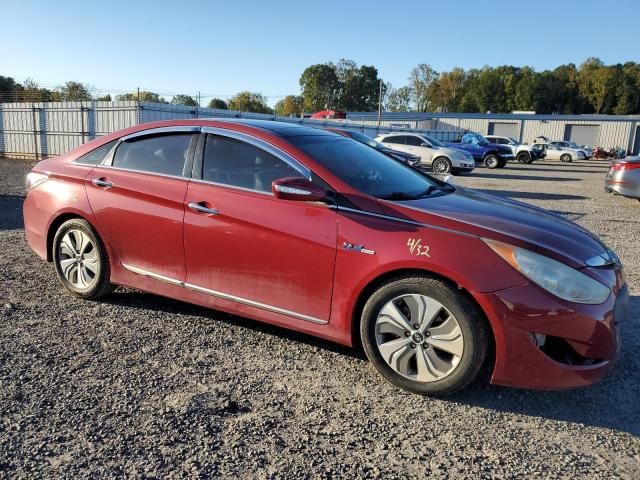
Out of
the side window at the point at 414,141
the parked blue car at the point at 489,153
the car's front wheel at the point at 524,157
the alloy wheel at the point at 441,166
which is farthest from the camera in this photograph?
the car's front wheel at the point at 524,157

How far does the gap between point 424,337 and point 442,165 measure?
18.0 m

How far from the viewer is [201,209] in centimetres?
367

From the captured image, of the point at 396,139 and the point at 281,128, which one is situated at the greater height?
the point at 281,128

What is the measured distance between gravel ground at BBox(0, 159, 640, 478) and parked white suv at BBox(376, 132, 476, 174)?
16437 mm

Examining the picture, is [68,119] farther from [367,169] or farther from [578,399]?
[578,399]

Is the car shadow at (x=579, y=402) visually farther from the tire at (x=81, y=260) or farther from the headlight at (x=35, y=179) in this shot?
the headlight at (x=35, y=179)

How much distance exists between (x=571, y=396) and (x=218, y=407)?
208 centimetres

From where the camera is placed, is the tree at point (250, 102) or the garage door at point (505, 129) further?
the tree at point (250, 102)

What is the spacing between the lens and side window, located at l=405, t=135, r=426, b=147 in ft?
70.5

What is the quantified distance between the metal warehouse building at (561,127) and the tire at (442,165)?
32.6 m

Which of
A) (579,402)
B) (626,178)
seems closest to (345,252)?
(579,402)

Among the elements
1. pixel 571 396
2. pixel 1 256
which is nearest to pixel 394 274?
pixel 571 396

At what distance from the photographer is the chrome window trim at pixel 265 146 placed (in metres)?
3.47

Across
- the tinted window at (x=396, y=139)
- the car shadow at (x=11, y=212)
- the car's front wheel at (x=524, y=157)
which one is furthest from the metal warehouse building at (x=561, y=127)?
the car shadow at (x=11, y=212)
